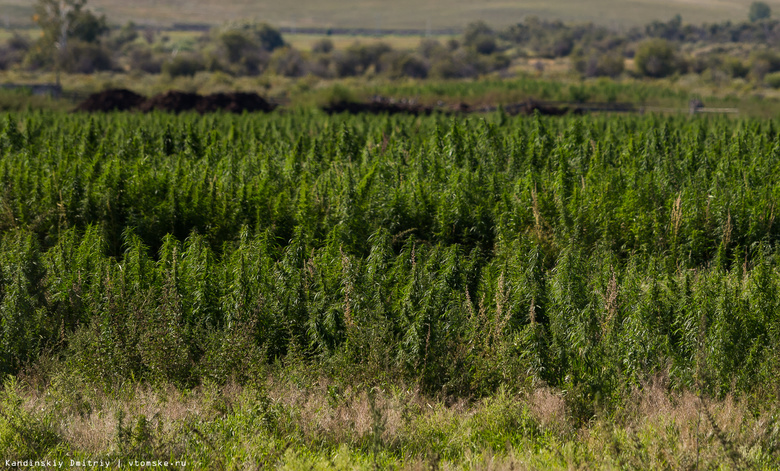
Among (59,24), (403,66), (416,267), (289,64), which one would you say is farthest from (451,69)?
(416,267)

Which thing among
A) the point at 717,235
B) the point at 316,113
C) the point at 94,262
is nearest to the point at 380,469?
the point at 94,262

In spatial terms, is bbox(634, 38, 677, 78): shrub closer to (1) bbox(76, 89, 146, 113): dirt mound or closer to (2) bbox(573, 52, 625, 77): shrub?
(2) bbox(573, 52, 625, 77): shrub

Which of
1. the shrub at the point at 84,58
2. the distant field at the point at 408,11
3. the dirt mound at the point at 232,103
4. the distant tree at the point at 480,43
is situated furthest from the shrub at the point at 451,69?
the distant field at the point at 408,11

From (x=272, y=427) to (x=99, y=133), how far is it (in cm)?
1253

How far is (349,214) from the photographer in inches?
400

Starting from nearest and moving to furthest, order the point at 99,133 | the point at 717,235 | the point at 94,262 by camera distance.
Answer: the point at 94,262 < the point at 717,235 < the point at 99,133

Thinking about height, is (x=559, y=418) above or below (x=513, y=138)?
below

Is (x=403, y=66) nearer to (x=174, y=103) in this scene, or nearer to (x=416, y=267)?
(x=174, y=103)

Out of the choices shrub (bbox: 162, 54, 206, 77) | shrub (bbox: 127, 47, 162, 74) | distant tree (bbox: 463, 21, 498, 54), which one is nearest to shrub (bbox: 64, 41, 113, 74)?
shrub (bbox: 127, 47, 162, 74)

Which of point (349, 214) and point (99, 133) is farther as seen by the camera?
point (99, 133)

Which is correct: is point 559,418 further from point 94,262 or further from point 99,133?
point 99,133

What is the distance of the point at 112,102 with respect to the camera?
29938 millimetres

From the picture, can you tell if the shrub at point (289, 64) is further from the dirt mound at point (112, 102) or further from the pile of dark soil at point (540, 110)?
the pile of dark soil at point (540, 110)

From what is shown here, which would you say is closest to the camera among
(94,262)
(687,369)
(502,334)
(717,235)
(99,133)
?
(687,369)
